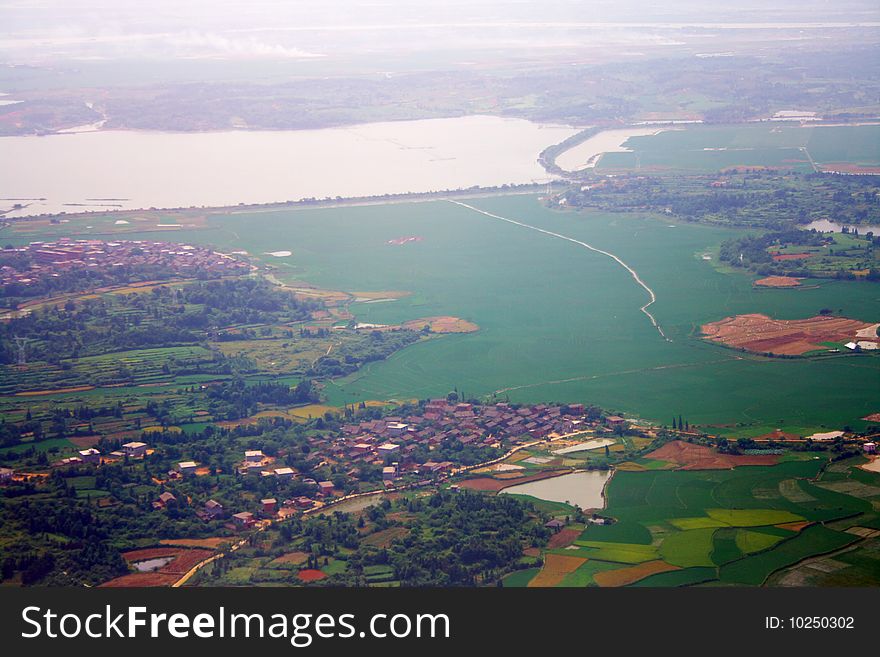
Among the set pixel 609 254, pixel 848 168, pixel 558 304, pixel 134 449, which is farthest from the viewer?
pixel 848 168

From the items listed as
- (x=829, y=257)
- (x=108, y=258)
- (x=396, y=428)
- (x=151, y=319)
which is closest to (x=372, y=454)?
(x=396, y=428)

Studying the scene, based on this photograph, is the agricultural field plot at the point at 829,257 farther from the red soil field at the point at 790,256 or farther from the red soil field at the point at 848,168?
the red soil field at the point at 848,168

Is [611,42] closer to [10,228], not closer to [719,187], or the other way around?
[719,187]

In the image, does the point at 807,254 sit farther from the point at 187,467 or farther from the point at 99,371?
the point at 187,467

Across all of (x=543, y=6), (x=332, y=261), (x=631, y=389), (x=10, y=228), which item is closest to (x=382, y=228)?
(x=332, y=261)

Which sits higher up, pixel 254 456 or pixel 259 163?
pixel 259 163

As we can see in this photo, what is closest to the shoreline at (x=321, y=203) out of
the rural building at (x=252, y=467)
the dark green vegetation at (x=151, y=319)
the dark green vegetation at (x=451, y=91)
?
the dark green vegetation at (x=151, y=319)

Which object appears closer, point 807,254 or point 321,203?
point 807,254
